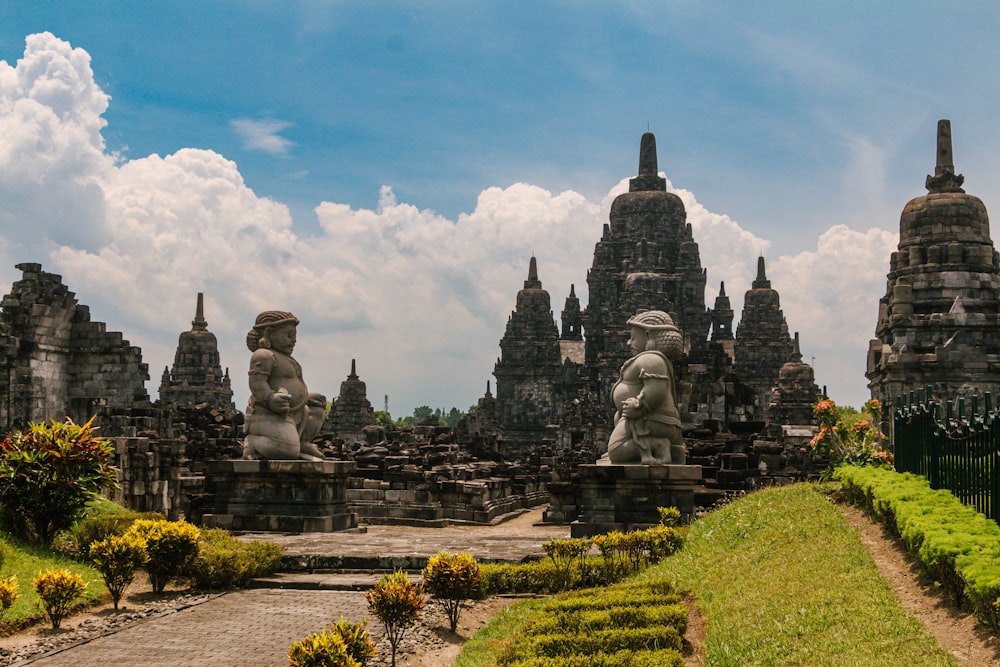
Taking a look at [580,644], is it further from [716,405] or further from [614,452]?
[716,405]

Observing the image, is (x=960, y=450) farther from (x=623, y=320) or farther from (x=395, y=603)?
(x=623, y=320)

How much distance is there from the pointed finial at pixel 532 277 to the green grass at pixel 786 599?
6015 centimetres

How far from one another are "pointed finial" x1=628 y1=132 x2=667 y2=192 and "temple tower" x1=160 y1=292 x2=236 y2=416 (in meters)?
31.3

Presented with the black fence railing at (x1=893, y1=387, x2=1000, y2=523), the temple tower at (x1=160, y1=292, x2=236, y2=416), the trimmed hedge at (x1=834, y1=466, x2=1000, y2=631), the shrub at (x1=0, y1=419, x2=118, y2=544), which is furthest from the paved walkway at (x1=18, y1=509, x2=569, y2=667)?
the temple tower at (x1=160, y1=292, x2=236, y2=416)

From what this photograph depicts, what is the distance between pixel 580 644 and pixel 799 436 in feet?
62.2

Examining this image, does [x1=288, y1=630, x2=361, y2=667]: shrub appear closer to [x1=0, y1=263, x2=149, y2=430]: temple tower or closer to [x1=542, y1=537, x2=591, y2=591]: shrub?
[x1=542, y1=537, x2=591, y2=591]: shrub

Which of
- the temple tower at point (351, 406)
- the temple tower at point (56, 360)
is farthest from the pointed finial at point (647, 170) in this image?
the temple tower at point (56, 360)

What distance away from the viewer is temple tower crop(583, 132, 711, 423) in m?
64.1

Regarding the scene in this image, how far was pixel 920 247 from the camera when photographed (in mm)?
25594

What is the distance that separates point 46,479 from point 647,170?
2473 inches

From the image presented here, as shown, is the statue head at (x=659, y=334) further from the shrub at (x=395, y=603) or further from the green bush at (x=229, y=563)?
the shrub at (x=395, y=603)

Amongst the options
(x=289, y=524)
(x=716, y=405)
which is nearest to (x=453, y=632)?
(x=289, y=524)

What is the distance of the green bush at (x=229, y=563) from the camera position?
957 centimetres

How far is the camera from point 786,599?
8.02 m
